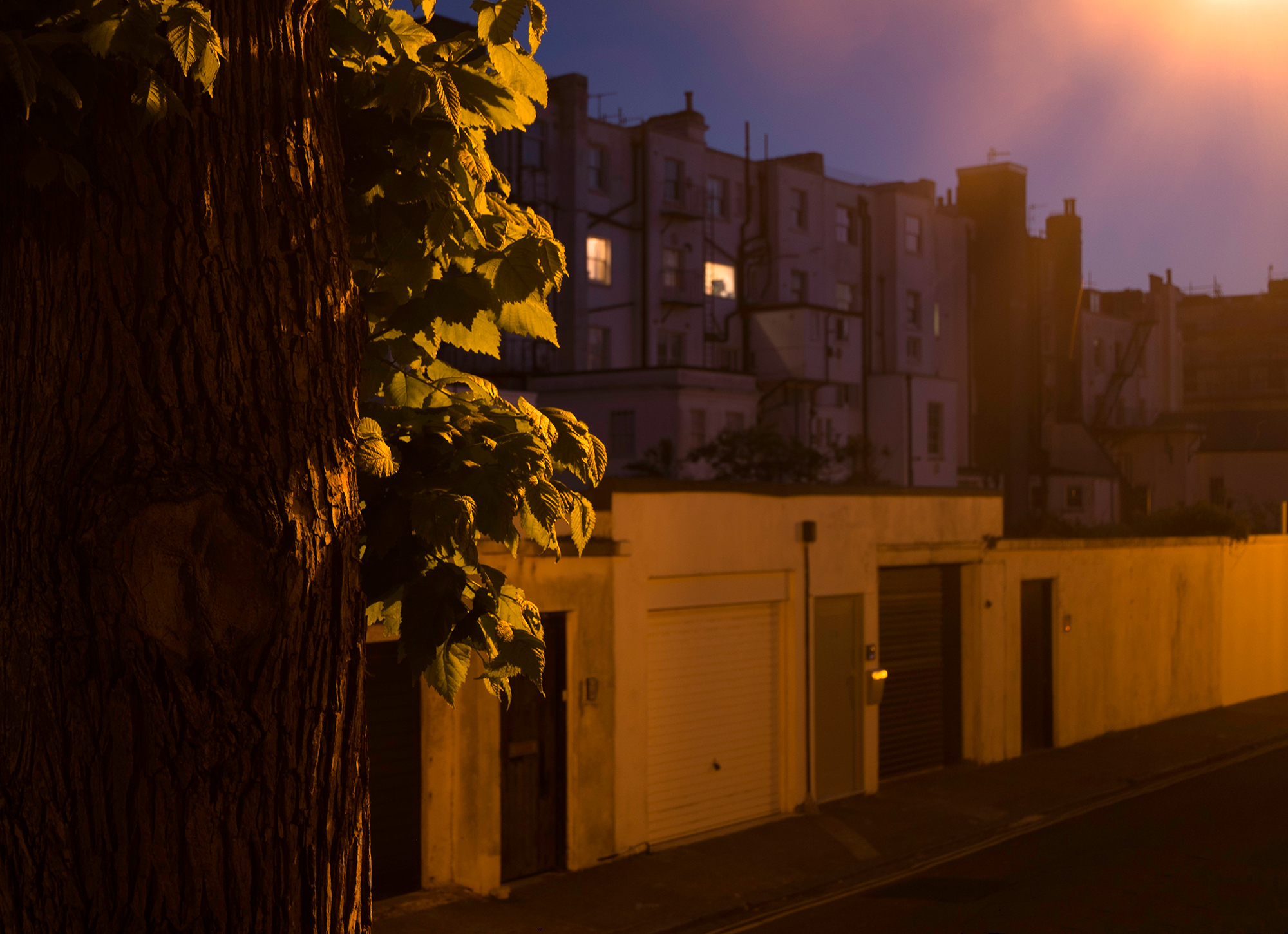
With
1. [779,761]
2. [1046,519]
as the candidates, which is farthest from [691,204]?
[779,761]

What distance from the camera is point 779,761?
54.8 feet

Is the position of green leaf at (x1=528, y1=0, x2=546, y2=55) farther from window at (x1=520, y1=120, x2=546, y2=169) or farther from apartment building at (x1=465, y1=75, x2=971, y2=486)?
window at (x1=520, y1=120, x2=546, y2=169)

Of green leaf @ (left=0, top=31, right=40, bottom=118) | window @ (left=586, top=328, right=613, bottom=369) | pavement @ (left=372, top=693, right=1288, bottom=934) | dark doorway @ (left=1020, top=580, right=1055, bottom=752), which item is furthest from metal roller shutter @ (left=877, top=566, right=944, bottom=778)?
window @ (left=586, top=328, right=613, bottom=369)

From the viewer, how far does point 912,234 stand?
57.4 metres

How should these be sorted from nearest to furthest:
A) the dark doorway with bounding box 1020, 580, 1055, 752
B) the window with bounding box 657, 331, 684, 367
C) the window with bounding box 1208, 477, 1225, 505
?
the dark doorway with bounding box 1020, 580, 1055, 752 → the window with bounding box 657, 331, 684, 367 → the window with bounding box 1208, 477, 1225, 505

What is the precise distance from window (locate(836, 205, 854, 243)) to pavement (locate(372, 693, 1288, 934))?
119 feet

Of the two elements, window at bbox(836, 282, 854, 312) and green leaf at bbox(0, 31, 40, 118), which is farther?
window at bbox(836, 282, 854, 312)

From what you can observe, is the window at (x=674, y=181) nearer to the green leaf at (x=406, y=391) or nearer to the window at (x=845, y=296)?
the window at (x=845, y=296)

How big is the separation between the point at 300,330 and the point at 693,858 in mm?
11465

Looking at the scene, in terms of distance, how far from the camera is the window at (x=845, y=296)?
5503 centimetres

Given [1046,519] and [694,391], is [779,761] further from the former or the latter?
[694,391]

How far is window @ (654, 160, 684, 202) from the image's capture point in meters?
48.6

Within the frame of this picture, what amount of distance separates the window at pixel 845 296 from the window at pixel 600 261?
40.6 feet

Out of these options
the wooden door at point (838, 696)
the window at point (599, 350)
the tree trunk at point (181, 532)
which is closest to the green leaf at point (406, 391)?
the tree trunk at point (181, 532)
